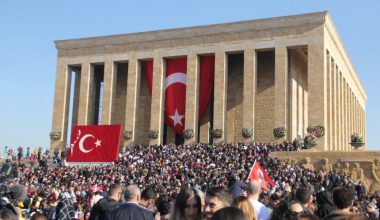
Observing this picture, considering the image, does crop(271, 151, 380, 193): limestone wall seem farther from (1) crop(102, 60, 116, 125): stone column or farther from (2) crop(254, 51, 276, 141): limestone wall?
(1) crop(102, 60, 116, 125): stone column

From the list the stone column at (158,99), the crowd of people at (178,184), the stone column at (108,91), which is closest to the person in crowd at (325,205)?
the crowd of people at (178,184)

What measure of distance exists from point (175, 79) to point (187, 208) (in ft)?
119

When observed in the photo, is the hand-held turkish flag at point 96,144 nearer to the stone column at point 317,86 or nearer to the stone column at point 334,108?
the stone column at point 317,86

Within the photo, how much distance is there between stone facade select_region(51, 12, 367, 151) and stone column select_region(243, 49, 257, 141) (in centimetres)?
7

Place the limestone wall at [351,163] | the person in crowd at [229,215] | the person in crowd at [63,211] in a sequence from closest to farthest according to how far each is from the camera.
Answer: the person in crowd at [229,215], the person in crowd at [63,211], the limestone wall at [351,163]

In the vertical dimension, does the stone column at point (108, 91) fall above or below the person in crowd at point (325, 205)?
above

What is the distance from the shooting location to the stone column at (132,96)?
40.9 meters

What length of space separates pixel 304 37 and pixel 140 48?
13.5 meters

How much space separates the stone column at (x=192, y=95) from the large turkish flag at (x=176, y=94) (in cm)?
99

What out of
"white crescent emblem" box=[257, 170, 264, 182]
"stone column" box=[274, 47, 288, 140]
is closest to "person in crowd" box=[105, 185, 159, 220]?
"white crescent emblem" box=[257, 170, 264, 182]

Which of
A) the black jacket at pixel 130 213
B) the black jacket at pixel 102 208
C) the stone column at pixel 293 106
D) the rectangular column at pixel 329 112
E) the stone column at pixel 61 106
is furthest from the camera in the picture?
the stone column at pixel 61 106

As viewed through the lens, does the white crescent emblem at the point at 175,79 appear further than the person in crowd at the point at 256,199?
Yes

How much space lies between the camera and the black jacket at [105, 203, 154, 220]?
5543 mm

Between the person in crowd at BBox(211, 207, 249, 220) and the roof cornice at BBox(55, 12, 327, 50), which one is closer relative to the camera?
the person in crowd at BBox(211, 207, 249, 220)
